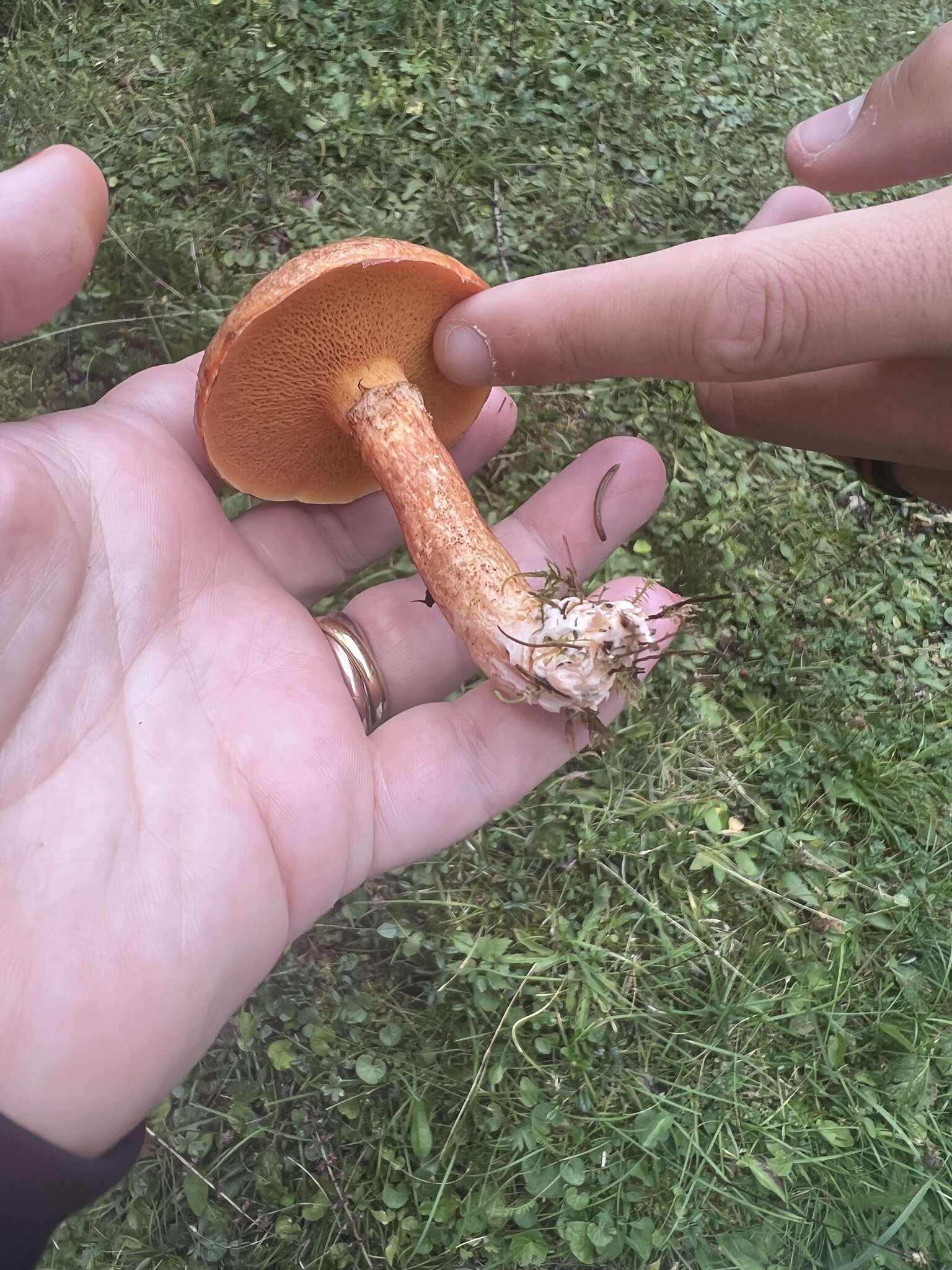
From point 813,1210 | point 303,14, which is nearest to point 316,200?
point 303,14

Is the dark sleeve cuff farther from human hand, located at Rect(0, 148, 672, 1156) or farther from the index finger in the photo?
the index finger

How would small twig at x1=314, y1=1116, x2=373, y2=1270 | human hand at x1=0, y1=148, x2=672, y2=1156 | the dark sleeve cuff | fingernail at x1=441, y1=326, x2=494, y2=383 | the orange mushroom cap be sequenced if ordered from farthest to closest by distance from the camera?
small twig at x1=314, y1=1116, x2=373, y2=1270, fingernail at x1=441, y1=326, x2=494, y2=383, the orange mushroom cap, human hand at x1=0, y1=148, x2=672, y2=1156, the dark sleeve cuff

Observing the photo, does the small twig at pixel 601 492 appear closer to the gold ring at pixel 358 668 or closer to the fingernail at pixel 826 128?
the gold ring at pixel 358 668

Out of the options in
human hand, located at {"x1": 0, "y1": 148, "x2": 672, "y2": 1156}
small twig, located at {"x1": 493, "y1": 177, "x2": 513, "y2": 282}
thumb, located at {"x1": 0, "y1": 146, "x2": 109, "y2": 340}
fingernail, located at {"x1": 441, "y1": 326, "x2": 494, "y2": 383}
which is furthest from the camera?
small twig, located at {"x1": 493, "y1": 177, "x2": 513, "y2": 282}

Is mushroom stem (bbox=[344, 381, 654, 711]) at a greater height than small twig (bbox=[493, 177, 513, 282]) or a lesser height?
lesser

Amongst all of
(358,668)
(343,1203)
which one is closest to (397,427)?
(358,668)

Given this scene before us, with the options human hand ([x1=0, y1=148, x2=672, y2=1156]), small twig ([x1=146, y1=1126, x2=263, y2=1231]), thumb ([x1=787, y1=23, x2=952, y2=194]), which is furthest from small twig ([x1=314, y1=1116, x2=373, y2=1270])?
thumb ([x1=787, y1=23, x2=952, y2=194])

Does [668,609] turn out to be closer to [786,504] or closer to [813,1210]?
[786,504]
